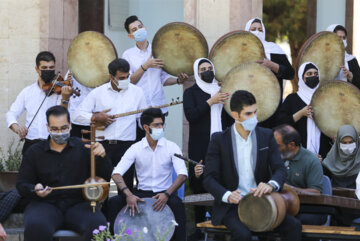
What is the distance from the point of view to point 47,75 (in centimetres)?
1020

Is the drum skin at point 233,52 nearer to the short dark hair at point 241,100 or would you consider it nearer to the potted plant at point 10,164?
the short dark hair at point 241,100

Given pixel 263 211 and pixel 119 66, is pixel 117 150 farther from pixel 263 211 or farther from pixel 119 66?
pixel 263 211

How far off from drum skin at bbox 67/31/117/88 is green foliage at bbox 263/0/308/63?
36.9 ft

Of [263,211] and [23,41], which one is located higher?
[23,41]

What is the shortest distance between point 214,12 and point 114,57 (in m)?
1.50

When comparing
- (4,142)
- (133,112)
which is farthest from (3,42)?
(133,112)

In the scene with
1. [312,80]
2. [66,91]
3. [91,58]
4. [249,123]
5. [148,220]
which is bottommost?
[148,220]

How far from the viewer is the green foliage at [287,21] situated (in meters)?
21.9

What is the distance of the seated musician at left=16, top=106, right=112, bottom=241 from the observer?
8773mm

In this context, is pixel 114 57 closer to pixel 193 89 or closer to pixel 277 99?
pixel 193 89

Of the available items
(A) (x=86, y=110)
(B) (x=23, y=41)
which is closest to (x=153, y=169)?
(A) (x=86, y=110)

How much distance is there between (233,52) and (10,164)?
277 cm

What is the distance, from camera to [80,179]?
29.6 feet

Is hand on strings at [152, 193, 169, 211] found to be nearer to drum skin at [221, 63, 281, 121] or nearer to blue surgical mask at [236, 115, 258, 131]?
blue surgical mask at [236, 115, 258, 131]
